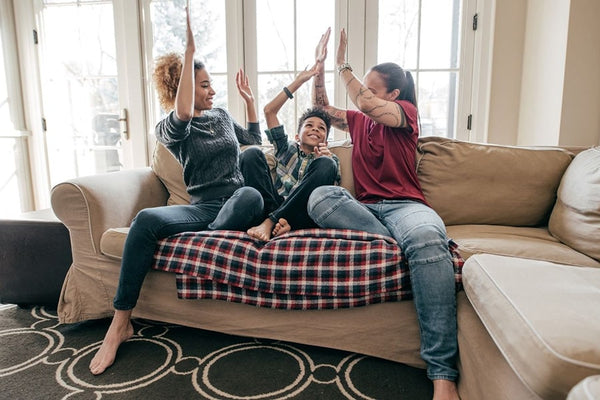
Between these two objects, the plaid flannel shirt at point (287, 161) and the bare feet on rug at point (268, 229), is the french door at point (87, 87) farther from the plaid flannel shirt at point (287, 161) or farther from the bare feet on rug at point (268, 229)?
the bare feet on rug at point (268, 229)

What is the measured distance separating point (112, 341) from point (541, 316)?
1.24 metres

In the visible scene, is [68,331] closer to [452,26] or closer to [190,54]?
[190,54]

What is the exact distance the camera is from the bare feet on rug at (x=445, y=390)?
101 centimetres

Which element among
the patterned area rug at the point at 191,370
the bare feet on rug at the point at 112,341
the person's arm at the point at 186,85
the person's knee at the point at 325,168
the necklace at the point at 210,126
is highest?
the person's arm at the point at 186,85

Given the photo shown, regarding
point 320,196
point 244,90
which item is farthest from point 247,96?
point 320,196

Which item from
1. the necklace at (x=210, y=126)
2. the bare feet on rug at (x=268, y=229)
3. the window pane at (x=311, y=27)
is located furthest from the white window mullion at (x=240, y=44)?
the bare feet on rug at (x=268, y=229)

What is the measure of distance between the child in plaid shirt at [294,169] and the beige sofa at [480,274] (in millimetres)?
182

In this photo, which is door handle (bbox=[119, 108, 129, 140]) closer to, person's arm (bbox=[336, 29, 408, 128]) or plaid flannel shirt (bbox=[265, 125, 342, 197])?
plaid flannel shirt (bbox=[265, 125, 342, 197])

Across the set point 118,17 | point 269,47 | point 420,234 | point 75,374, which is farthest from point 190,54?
point 118,17

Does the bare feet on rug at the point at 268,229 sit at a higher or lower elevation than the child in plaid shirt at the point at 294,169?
lower

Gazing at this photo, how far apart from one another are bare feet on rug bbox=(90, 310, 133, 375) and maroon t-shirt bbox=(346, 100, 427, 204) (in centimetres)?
99

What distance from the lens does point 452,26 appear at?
2.44 metres

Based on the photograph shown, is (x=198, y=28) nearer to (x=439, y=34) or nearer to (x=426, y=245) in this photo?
(x=439, y=34)

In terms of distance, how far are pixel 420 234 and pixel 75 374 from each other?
3.71 feet
